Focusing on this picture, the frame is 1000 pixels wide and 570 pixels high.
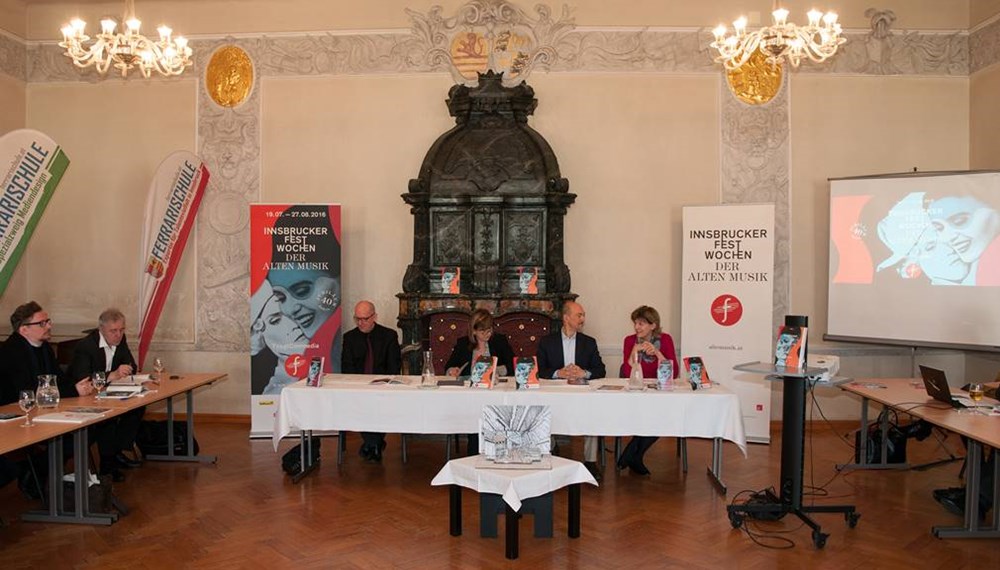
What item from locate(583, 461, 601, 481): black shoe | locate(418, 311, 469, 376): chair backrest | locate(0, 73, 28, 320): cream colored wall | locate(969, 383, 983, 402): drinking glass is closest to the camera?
locate(969, 383, 983, 402): drinking glass

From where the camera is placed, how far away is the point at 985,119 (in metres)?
7.87

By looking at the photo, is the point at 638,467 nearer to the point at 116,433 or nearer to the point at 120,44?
the point at 116,433

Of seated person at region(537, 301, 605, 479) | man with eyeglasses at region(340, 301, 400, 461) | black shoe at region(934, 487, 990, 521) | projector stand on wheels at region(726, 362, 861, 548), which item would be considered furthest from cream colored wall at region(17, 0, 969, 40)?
black shoe at region(934, 487, 990, 521)


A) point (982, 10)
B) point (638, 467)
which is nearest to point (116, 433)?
point (638, 467)

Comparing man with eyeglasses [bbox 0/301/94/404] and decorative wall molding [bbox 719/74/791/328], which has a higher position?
decorative wall molding [bbox 719/74/791/328]

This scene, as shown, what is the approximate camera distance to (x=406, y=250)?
8398 mm

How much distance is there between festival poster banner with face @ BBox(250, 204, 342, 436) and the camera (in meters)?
7.61

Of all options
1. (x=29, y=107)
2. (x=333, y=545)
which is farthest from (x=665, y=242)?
(x=29, y=107)

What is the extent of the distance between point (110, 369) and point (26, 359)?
31.5 inches

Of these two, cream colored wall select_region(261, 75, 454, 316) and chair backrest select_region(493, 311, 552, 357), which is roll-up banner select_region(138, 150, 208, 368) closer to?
cream colored wall select_region(261, 75, 454, 316)

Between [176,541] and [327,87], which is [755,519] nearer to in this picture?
[176,541]

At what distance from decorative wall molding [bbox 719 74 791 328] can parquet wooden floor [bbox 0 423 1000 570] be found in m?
2.33

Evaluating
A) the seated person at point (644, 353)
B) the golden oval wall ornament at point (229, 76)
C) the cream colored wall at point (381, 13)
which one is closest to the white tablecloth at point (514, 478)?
the seated person at point (644, 353)

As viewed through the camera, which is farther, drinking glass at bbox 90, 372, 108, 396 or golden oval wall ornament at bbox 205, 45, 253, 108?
golden oval wall ornament at bbox 205, 45, 253, 108
